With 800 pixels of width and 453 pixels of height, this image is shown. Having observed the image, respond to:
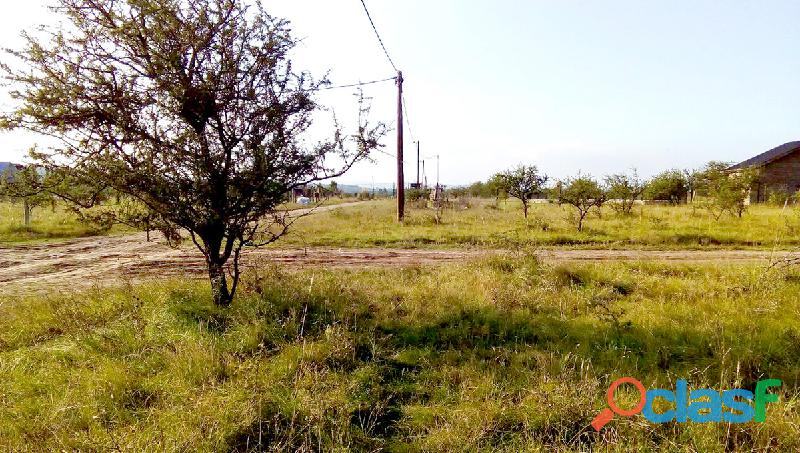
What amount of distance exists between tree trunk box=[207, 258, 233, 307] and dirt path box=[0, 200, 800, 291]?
7.52 ft

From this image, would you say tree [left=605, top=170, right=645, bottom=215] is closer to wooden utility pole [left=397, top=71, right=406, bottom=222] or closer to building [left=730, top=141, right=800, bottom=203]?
wooden utility pole [left=397, top=71, right=406, bottom=222]

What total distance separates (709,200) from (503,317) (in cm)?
2222

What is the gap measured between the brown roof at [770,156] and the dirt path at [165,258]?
31.2m

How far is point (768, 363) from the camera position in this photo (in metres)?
3.65

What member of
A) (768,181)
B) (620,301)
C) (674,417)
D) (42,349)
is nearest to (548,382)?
(674,417)

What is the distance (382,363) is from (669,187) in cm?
4109

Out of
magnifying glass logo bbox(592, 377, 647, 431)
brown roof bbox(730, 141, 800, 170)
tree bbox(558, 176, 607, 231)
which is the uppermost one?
brown roof bbox(730, 141, 800, 170)

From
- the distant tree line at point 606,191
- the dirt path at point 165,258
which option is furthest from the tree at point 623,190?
the dirt path at point 165,258

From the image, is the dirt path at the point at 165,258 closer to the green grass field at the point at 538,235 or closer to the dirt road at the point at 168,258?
the dirt road at the point at 168,258

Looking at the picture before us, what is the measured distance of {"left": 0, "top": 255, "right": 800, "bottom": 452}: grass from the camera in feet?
8.55

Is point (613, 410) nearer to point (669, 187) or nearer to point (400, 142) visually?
point (400, 142)

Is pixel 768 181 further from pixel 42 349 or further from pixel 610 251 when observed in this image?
pixel 42 349

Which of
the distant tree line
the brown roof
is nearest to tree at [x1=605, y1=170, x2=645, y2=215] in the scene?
the distant tree line

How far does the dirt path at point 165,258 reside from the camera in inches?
306
